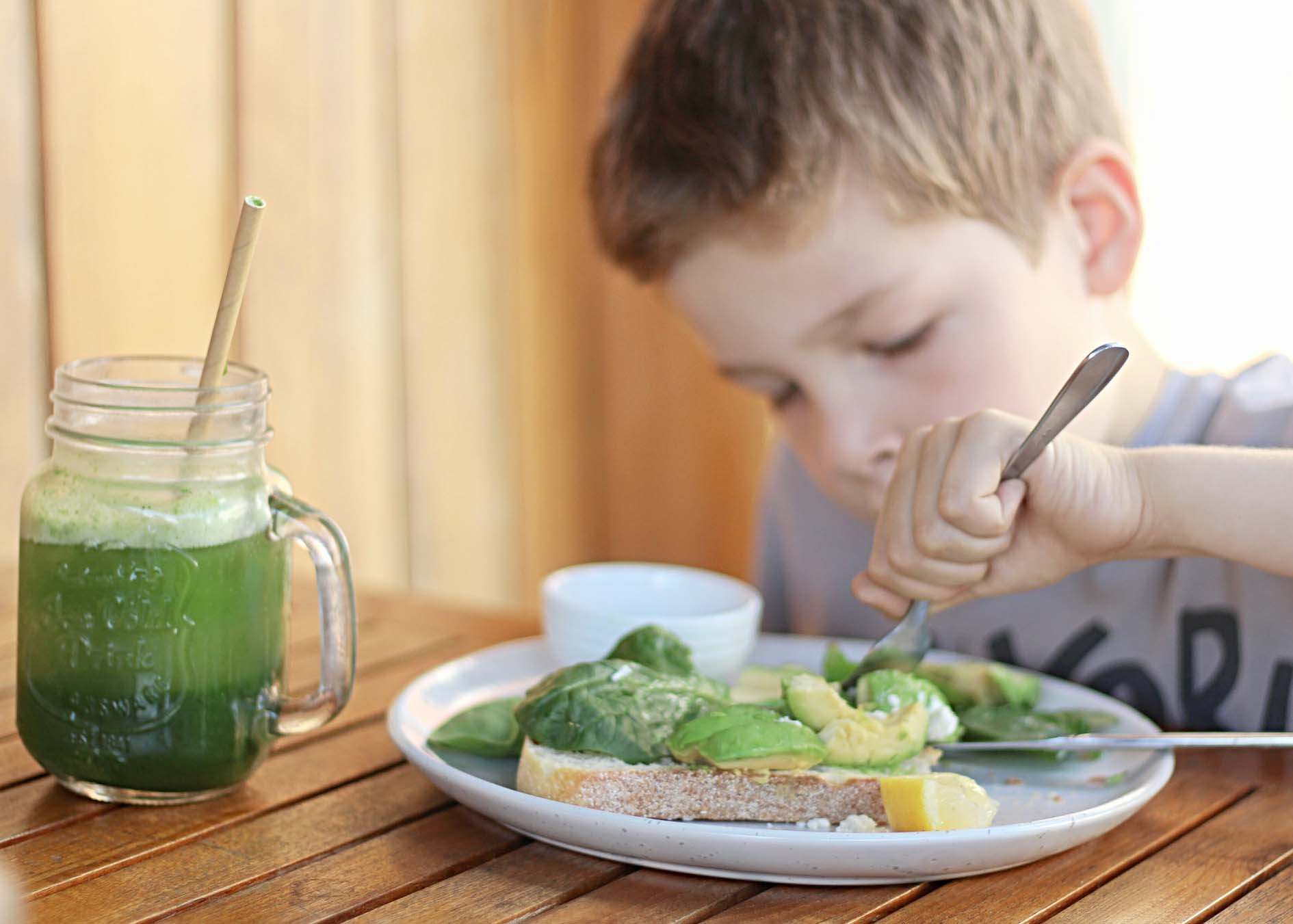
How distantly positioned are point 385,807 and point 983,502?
432 millimetres

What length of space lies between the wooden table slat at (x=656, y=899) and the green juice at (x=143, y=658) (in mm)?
243

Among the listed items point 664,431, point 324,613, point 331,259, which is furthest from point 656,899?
point 664,431

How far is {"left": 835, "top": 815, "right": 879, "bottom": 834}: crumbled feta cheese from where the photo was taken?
2.45ft

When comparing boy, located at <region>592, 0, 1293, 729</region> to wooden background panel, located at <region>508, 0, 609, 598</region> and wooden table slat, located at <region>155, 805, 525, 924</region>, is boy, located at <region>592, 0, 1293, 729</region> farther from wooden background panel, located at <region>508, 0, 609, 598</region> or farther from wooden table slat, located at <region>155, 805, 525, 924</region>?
wooden background panel, located at <region>508, 0, 609, 598</region>

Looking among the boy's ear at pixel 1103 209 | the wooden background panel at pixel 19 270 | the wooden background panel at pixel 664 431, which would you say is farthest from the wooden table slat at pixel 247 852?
the wooden background panel at pixel 664 431

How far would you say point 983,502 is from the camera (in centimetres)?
90

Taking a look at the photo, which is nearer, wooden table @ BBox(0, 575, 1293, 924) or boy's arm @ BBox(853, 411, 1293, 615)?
wooden table @ BBox(0, 575, 1293, 924)

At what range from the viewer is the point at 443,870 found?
73 cm

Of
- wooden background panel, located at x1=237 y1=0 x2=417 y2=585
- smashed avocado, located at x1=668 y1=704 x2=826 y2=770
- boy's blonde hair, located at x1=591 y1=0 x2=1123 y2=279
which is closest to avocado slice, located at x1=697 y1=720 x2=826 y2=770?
smashed avocado, located at x1=668 y1=704 x2=826 y2=770

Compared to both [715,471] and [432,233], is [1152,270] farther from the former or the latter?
[432,233]

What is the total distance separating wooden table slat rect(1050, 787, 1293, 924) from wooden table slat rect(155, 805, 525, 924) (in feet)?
1.04

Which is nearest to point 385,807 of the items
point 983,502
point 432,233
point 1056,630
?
point 983,502

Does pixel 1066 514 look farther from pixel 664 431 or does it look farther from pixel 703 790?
pixel 664 431

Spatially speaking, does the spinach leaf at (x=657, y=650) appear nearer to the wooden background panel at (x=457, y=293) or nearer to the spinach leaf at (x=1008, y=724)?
the spinach leaf at (x=1008, y=724)
